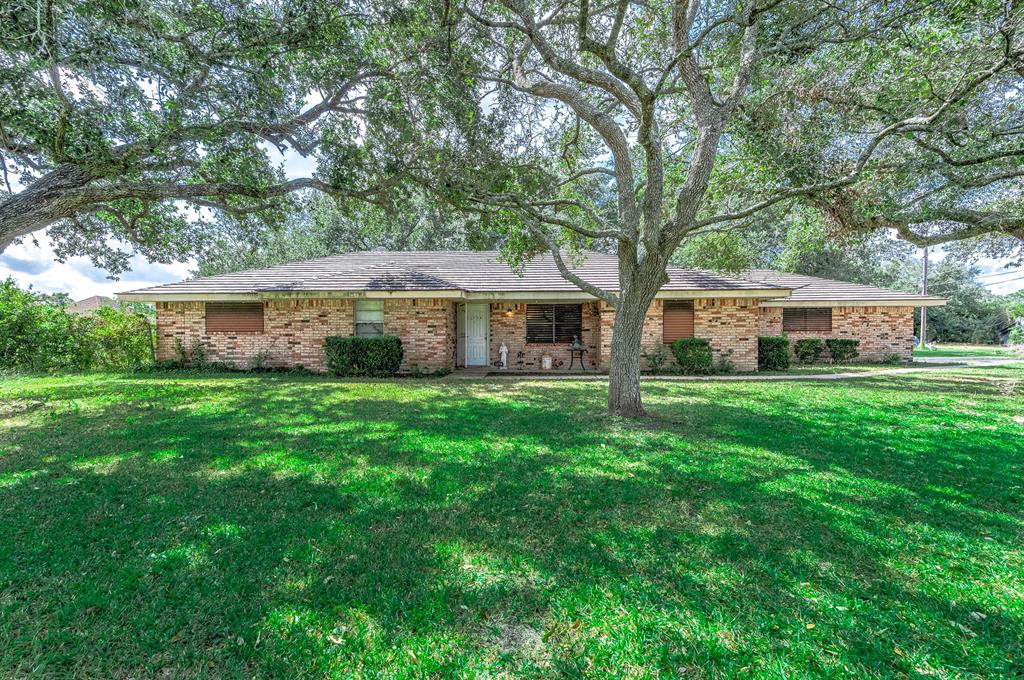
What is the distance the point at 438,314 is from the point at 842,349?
16042 mm

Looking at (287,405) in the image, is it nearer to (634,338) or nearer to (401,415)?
(401,415)

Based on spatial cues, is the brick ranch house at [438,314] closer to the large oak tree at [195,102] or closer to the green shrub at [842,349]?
the large oak tree at [195,102]

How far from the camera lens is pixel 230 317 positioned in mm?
12758

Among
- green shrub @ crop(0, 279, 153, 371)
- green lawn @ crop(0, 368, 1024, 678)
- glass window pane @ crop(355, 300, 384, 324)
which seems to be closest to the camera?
green lawn @ crop(0, 368, 1024, 678)

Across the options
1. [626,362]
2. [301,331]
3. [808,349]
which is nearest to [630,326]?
[626,362]

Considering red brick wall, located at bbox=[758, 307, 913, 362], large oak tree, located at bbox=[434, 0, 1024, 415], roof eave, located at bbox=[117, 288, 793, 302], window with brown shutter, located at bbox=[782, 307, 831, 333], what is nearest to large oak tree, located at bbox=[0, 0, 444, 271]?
large oak tree, located at bbox=[434, 0, 1024, 415]

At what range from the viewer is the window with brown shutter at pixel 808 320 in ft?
54.8

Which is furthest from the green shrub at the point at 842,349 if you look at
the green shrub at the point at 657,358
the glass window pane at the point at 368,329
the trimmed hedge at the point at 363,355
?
the glass window pane at the point at 368,329

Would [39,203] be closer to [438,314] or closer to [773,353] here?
[438,314]

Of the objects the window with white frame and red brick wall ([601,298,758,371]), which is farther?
the window with white frame

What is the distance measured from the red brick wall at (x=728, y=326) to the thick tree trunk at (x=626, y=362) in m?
6.05

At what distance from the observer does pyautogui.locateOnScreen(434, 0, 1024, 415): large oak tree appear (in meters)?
5.70

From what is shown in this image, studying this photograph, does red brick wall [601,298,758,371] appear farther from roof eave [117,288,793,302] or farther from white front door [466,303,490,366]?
white front door [466,303,490,366]

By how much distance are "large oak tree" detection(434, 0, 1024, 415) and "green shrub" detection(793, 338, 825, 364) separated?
769 cm
